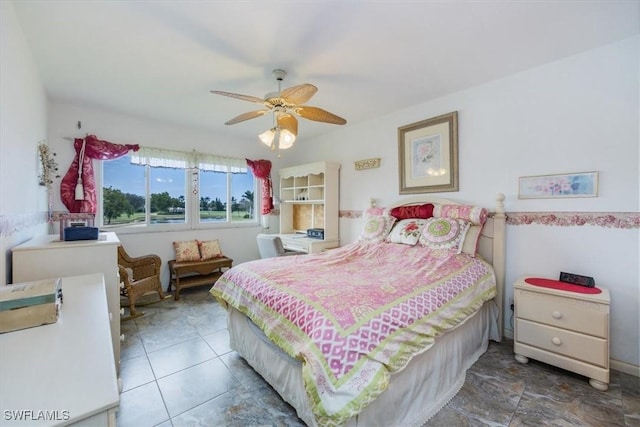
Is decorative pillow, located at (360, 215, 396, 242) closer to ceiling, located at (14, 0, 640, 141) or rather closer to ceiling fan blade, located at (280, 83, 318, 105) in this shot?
ceiling, located at (14, 0, 640, 141)

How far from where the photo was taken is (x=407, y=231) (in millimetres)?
2898

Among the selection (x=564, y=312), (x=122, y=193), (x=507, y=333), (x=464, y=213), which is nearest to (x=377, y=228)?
(x=464, y=213)

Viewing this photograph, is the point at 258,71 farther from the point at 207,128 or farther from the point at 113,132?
the point at 113,132

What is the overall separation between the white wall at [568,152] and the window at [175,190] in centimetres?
327

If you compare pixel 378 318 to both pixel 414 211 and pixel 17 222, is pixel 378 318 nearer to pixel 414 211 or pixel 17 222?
pixel 414 211

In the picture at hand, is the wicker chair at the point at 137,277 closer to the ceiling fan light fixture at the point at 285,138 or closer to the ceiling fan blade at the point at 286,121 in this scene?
the ceiling fan light fixture at the point at 285,138

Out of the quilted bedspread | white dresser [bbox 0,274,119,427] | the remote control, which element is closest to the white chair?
the quilted bedspread

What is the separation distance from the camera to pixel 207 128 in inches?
163

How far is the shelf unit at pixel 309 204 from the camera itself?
4.14 m

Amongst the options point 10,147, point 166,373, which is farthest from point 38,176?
point 166,373

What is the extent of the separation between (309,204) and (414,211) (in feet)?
7.06

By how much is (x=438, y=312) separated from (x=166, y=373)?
2063mm

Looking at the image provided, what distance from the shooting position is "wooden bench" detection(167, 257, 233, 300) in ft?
12.1

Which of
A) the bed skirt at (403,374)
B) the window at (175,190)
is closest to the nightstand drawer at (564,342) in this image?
the bed skirt at (403,374)
